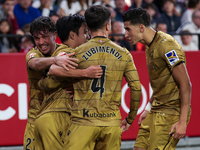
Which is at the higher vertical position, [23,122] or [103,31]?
[103,31]

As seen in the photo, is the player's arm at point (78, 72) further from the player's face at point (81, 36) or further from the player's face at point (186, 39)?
the player's face at point (186, 39)

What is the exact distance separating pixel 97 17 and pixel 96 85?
690 millimetres

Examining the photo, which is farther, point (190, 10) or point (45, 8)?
point (190, 10)

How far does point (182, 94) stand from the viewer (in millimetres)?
3455

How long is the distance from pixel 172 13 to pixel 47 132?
7311 mm

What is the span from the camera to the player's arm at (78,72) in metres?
3.18

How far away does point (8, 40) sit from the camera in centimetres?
745

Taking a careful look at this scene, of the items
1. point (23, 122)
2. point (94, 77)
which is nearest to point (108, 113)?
point (94, 77)

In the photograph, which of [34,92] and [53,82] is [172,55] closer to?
[53,82]

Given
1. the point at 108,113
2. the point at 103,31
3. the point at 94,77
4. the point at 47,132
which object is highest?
Answer: the point at 103,31

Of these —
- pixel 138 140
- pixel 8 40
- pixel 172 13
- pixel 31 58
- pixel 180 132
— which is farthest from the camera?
pixel 172 13

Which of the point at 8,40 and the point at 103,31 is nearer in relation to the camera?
the point at 103,31

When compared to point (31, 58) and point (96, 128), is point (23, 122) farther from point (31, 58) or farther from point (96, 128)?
point (96, 128)

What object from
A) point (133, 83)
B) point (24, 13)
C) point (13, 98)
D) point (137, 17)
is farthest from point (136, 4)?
point (133, 83)
